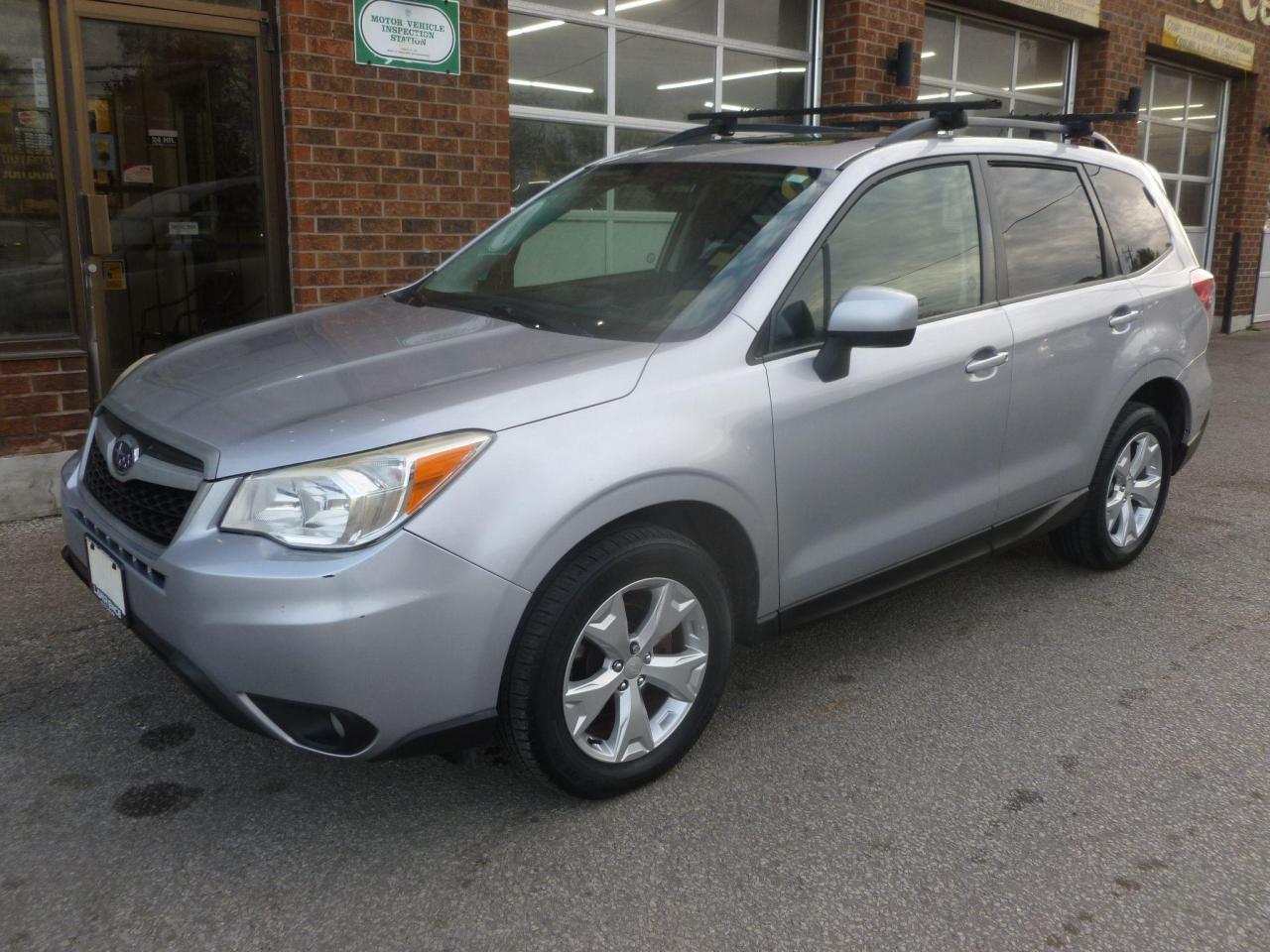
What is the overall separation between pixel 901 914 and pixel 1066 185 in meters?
2.95

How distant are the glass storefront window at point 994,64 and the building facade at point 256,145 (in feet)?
8.80

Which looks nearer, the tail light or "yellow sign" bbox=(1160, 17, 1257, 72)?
the tail light

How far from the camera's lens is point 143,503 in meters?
2.79

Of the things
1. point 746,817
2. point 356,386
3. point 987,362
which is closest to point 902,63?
point 987,362

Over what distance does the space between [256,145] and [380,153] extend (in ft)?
2.11

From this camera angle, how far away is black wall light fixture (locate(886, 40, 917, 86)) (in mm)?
9039

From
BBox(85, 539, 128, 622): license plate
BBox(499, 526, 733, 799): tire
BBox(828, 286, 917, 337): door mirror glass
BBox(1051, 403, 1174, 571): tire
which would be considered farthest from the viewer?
BBox(1051, 403, 1174, 571): tire

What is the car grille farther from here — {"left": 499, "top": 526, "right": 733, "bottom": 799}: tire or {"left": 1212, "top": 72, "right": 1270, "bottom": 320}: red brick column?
{"left": 1212, "top": 72, "right": 1270, "bottom": 320}: red brick column

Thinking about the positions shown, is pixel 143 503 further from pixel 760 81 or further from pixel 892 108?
pixel 760 81

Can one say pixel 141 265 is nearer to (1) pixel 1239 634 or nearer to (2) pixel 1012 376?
(2) pixel 1012 376

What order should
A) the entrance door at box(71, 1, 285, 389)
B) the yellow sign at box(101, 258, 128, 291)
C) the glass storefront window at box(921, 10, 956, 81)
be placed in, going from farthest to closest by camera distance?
the glass storefront window at box(921, 10, 956, 81) < the yellow sign at box(101, 258, 128, 291) < the entrance door at box(71, 1, 285, 389)

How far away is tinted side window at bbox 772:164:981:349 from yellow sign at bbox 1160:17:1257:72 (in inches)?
412

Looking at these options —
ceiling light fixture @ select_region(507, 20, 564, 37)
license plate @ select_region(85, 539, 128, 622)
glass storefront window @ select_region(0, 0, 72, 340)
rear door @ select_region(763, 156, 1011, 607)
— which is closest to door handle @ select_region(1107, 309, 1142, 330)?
rear door @ select_region(763, 156, 1011, 607)

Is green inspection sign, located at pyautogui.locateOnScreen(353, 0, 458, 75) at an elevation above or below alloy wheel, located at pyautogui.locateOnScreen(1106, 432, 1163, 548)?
above
